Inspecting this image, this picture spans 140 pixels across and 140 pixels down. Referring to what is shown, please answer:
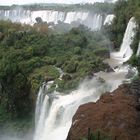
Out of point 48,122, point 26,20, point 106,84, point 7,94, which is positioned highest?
point 106,84

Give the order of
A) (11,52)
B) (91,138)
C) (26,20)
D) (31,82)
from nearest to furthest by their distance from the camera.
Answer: (91,138) → (31,82) → (11,52) → (26,20)

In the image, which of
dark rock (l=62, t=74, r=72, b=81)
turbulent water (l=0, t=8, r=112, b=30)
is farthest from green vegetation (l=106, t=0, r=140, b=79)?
dark rock (l=62, t=74, r=72, b=81)

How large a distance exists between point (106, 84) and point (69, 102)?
9.35 feet

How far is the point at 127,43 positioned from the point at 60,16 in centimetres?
3029

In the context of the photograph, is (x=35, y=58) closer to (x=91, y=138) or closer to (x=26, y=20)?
(x=91, y=138)

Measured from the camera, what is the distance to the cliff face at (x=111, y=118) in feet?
62.6

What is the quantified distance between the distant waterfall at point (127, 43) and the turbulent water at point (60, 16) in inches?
337

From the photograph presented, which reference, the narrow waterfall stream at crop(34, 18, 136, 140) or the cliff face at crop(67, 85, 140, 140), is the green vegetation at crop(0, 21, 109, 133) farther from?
the cliff face at crop(67, 85, 140, 140)

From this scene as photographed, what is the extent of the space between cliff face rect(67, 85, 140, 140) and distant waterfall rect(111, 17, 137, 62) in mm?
15108

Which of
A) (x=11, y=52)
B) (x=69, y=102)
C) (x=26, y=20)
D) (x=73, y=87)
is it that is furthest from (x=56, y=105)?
(x=26, y=20)

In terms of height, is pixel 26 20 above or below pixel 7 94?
below

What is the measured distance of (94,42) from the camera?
4019 centimetres

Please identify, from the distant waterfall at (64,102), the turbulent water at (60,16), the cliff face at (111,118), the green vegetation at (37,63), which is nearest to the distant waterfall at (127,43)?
the green vegetation at (37,63)

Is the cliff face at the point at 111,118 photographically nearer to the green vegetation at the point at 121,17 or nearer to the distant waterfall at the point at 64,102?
the distant waterfall at the point at 64,102
